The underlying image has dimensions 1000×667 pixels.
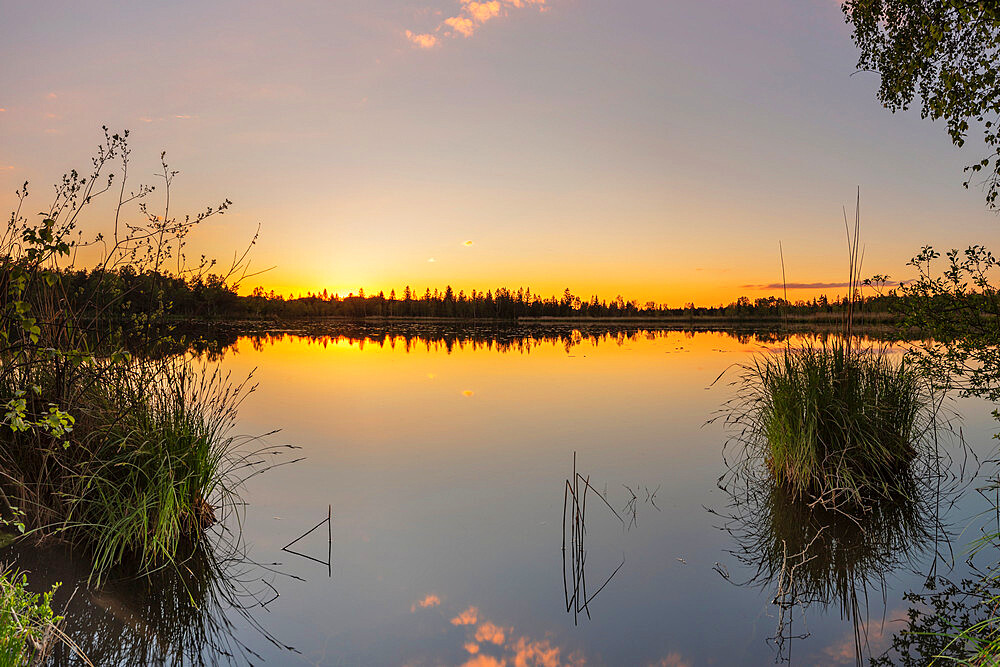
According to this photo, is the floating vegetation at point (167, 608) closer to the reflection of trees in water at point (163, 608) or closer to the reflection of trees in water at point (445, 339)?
the reflection of trees in water at point (163, 608)

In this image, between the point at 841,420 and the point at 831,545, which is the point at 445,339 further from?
the point at 831,545

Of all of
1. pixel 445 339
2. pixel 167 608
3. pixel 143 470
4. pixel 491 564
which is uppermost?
pixel 143 470

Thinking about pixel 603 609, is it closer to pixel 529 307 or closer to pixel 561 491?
pixel 561 491

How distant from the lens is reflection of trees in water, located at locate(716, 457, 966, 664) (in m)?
4.27

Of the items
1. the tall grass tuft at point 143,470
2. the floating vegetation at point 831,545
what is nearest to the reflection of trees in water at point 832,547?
the floating vegetation at point 831,545

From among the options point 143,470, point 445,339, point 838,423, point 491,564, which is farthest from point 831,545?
point 445,339

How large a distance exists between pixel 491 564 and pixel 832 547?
9.28ft

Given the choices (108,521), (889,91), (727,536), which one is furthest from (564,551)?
(889,91)

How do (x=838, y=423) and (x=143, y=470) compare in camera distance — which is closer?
(x=143, y=470)

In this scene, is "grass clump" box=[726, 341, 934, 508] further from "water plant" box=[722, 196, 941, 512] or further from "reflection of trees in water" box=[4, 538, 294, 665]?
"reflection of trees in water" box=[4, 538, 294, 665]

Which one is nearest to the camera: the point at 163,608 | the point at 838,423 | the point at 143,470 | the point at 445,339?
the point at 163,608

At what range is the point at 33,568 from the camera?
14.4 ft

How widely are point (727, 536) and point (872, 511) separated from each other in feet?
5.21

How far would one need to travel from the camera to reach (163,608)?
4.09 meters
